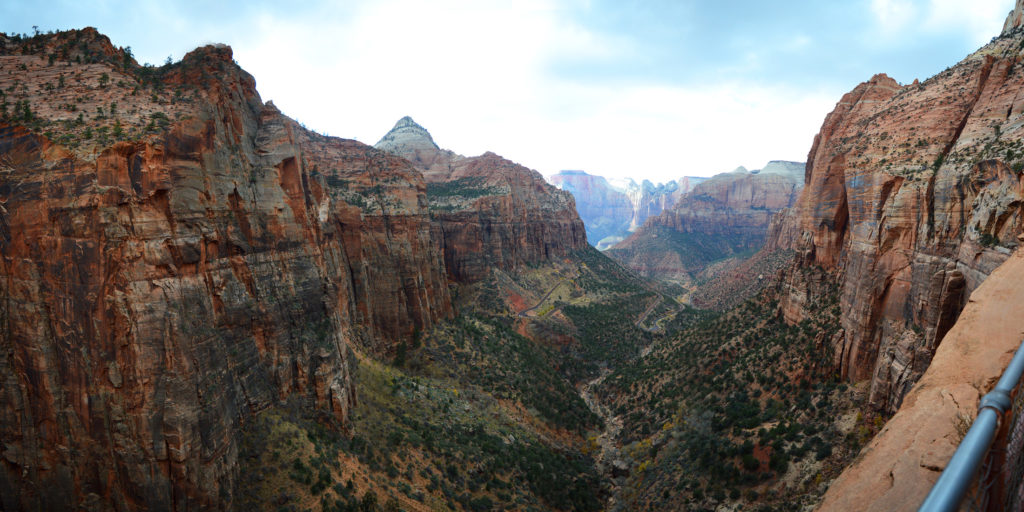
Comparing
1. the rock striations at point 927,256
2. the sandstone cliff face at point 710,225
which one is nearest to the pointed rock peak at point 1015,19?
the rock striations at point 927,256

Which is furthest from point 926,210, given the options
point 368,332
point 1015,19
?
point 368,332

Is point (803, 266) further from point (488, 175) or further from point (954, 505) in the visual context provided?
point (488, 175)

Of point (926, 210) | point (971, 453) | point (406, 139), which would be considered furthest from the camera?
point (406, 139)

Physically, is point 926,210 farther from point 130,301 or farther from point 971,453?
point 130,301

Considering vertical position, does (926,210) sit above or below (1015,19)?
below

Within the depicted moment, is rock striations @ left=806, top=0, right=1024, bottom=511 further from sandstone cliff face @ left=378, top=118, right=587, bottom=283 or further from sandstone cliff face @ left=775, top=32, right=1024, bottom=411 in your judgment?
sandstone cliff face @ left=378, top=118, right=587, bottom=283

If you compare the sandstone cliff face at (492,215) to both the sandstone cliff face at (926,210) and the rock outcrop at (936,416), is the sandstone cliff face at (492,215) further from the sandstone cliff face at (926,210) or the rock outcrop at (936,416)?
the rock outcrop at (936,416)

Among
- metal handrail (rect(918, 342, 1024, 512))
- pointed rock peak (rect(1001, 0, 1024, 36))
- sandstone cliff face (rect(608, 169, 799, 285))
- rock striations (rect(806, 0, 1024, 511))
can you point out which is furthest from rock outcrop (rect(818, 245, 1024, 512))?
sandstone cliff face (rect(608, 169, 799, 285))
